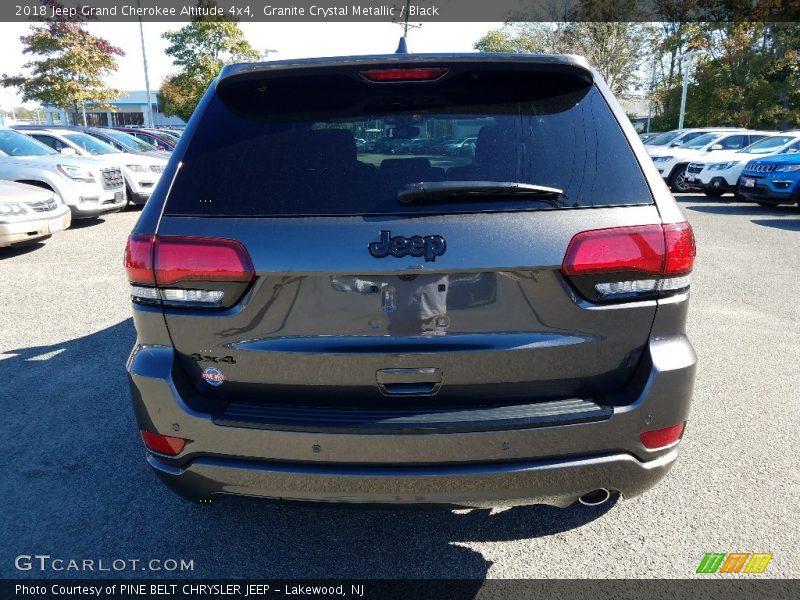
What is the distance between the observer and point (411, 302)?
187cm

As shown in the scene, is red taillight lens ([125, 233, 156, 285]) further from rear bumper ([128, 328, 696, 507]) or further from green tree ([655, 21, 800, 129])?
green tree ([655, 21, 800, 129])

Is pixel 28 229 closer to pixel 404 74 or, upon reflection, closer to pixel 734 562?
pixel 404 74

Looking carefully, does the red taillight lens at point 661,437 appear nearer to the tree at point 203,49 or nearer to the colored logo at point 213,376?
the colored logo at point 213,376

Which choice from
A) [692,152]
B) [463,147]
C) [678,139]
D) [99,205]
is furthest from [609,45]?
[463,147]

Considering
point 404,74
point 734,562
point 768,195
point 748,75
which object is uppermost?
point 748,75

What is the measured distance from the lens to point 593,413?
191cm

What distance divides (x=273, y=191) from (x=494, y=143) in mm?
782

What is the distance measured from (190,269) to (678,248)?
1639 mm

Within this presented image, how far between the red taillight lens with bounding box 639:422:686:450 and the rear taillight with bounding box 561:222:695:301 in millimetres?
476

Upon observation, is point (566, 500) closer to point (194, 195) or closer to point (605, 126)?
point (605, 126)

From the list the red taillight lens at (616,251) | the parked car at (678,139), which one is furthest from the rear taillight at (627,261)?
the parked car at (678,139)

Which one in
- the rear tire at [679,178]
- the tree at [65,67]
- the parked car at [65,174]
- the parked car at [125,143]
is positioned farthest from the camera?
the tree at [65,67]

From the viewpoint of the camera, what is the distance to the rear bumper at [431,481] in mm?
1908

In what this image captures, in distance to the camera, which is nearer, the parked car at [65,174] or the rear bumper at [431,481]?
the rear bumper at [431,481]
